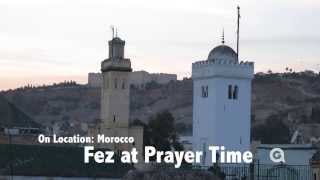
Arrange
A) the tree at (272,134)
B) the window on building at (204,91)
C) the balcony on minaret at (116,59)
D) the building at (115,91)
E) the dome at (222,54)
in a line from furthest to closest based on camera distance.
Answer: the tree at (272,134) → the balcony on minaret at (116,59) → the building at (115,91) → the window on building at (204,91) → the dome at (222,54)

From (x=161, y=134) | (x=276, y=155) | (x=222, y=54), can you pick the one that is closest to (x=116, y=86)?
(x=161, y=134)

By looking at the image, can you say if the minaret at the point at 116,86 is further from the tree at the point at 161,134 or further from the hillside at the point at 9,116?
the hillside at the point at 9,116

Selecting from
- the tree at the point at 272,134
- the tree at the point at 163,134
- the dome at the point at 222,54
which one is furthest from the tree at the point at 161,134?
the tree at the point at 272,134

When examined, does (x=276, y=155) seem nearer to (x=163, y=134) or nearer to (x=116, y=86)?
(x=163, y=134)

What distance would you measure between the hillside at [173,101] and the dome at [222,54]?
43.3m

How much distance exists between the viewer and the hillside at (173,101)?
342 ft

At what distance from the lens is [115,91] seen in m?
57.6

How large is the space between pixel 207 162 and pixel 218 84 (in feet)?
14.3

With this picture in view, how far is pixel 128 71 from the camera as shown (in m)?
57.5

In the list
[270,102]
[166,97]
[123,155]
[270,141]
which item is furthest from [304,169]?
[166,97]

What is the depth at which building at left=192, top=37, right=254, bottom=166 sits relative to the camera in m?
47.0

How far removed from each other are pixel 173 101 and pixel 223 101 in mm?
81956

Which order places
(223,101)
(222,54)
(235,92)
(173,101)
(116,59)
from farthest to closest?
(173,101), (116,59), (235,92), (222,54), (223,101)

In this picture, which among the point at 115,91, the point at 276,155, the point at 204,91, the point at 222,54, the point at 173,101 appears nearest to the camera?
the point at 276,155
